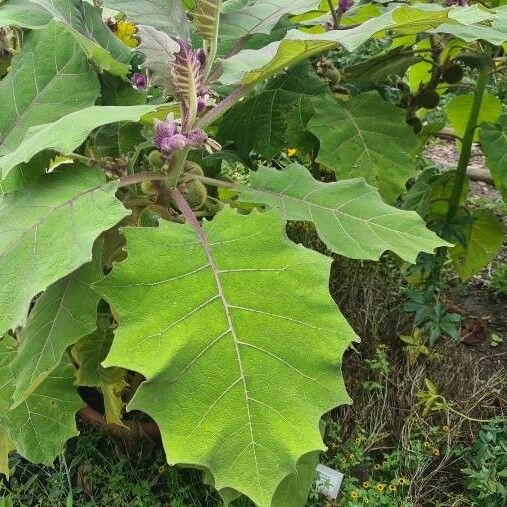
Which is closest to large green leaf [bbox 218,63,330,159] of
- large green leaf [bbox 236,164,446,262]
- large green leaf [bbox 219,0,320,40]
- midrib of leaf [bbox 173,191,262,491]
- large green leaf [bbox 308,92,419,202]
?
large green leaf [bbox 308,92,419,202]

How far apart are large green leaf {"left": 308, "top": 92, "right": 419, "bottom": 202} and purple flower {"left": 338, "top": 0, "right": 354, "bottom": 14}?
0.18 metres

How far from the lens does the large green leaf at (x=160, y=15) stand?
1.09 metres

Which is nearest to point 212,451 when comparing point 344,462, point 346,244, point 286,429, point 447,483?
point 286,429

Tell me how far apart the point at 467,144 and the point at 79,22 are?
103 centimetres

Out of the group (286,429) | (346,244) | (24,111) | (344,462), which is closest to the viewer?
(286,429)

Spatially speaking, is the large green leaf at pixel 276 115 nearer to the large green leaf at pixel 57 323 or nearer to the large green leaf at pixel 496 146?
the large green leaf at pixel 496 146

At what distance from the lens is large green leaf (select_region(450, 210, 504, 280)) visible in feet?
6.25

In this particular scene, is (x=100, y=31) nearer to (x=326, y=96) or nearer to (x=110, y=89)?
(x=110, y=89)

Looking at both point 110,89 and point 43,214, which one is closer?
point 43,214

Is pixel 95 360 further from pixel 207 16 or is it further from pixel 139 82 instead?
pixel 207 16

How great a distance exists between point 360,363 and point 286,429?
1.13 metres

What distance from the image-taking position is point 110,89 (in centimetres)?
121

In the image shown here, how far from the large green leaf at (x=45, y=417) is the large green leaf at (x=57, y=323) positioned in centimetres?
23

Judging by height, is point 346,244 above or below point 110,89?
below
